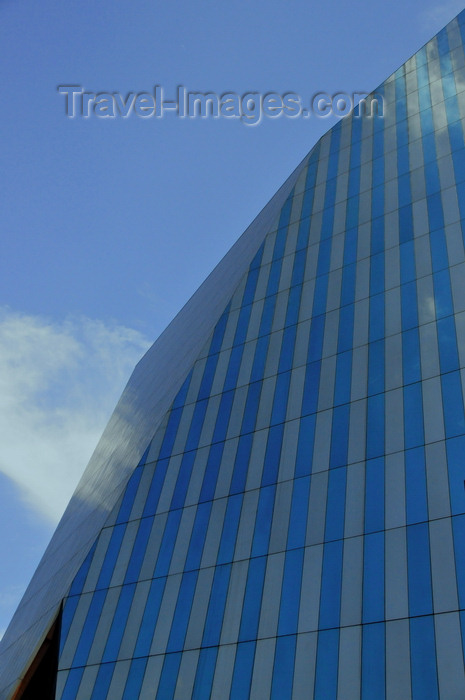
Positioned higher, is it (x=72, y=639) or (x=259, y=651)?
(x=259, y=651)

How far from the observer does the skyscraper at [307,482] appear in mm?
20797

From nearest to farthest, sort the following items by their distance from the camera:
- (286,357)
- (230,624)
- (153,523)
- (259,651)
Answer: (259,651), (230,624), (153,523), (286,357)

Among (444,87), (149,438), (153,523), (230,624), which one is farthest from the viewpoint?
(444,87)

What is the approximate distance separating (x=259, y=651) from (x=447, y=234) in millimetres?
19415

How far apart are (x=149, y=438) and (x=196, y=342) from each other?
25.1 ft

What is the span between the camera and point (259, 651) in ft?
72.7

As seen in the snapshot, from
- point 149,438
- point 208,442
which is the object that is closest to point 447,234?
point 208,442

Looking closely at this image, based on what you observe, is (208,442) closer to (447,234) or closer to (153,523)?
(153,523)

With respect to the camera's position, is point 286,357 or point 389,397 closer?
point 389,397

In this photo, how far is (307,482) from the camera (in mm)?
25938

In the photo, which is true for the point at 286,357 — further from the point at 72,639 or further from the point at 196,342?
the point at 72,639

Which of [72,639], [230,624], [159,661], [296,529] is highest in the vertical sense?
[296,529]

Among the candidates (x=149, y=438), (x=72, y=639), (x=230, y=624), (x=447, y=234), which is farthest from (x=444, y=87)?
(x=72, y=639)

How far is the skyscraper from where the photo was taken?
2080 centimetres
